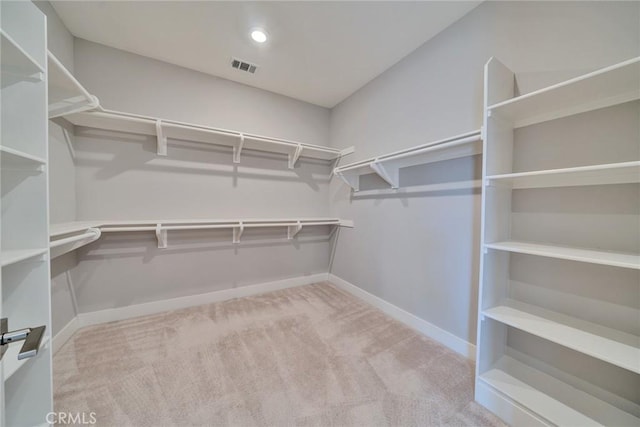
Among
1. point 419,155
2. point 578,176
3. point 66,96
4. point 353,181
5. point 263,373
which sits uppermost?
point 66,96

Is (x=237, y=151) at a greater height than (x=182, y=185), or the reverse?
(x=237, y=151)

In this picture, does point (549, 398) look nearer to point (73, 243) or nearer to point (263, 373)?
point (263, 373)

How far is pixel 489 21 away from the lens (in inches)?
60.9

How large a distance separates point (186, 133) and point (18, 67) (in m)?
1.27

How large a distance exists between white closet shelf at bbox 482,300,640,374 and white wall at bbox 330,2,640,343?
40 centimetres

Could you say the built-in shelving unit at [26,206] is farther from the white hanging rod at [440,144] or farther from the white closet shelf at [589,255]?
the white closet shelf at [589,255]

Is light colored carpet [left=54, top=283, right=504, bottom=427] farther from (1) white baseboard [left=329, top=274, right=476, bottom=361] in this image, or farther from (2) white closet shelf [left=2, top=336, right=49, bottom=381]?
(2) white closet shelf [left=2, top=336, right=49, bottom=381]

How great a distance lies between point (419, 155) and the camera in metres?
1.85

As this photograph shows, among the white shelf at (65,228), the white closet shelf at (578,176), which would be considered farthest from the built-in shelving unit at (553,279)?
the white shelf at (65,228)

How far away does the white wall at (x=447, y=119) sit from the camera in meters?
1.22

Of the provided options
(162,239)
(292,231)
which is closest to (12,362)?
(162,239)

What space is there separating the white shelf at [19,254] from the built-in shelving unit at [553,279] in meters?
2.04

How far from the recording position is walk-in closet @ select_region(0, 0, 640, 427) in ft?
3.42

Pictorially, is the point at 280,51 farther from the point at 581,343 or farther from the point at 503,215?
the point at 581,343
